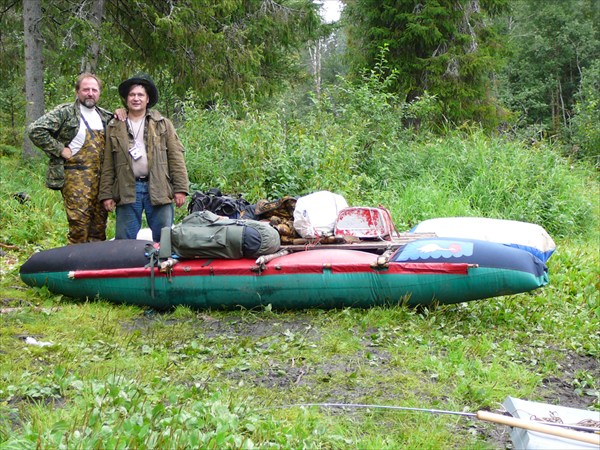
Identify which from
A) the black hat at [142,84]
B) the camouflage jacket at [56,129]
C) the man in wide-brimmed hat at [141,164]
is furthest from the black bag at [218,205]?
the camouflage jacket at [56,129]

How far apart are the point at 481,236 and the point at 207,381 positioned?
10.1 feet

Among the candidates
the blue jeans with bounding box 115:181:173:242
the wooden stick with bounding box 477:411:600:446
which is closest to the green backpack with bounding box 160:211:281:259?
the blue jeans with bounding box 115:181:173:242

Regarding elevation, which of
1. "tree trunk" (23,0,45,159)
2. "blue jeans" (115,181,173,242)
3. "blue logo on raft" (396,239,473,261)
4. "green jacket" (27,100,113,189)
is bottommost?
"blue logo on raft" (396,239,473,261)

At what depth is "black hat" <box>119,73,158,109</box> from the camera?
19.3 ft

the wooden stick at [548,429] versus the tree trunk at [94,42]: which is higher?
the tree trunk at [94,42]

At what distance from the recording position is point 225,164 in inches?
356

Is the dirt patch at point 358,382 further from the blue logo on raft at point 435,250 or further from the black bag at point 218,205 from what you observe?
the black bag at point 218,205

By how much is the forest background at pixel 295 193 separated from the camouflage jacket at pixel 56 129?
1.36m

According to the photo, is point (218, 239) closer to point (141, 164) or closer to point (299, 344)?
point (141, 164)

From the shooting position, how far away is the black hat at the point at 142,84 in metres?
5.88

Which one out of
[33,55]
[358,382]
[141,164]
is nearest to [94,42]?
[33,55]

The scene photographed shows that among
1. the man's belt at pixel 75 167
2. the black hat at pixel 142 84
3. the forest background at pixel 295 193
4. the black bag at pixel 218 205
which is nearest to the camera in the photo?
the forest background at pixel 295 193

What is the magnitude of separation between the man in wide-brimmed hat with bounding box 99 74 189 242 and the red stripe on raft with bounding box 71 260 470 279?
2.16 ft

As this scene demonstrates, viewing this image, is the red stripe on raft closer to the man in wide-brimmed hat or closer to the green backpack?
the green backpack
